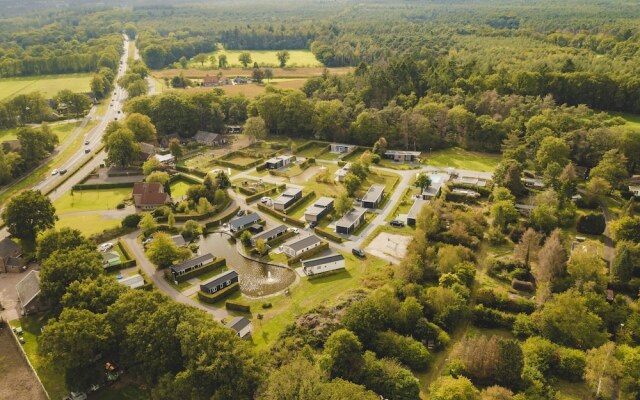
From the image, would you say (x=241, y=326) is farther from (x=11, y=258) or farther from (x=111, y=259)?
(x=11, y=258)

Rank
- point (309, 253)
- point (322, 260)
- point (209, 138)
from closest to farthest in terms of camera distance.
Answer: point (322, 260) → point (309, 253) → point (209, 138)

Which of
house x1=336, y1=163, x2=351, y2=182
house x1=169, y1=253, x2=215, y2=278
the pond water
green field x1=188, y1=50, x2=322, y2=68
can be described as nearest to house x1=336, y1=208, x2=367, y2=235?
the pond water

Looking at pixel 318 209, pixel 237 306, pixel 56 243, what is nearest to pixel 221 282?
pixel 237 306

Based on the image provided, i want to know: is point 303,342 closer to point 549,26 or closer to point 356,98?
point 356,98

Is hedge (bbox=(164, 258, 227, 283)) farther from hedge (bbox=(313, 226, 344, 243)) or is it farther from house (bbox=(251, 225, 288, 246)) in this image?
hedge (bbox=(313, 226, 344, 243))

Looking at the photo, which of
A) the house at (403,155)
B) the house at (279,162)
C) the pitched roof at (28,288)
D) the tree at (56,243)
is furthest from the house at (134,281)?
the house at (403,155)

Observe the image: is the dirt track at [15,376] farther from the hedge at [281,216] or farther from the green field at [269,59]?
the green field at [269,59]
